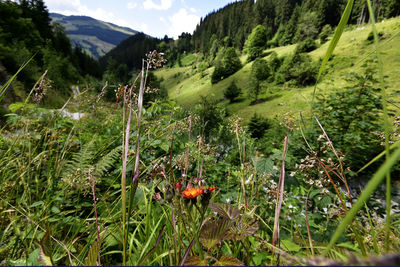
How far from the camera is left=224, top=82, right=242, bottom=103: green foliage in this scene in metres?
26.1

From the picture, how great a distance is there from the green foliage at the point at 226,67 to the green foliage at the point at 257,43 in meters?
4.84

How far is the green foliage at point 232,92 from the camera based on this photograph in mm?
26109

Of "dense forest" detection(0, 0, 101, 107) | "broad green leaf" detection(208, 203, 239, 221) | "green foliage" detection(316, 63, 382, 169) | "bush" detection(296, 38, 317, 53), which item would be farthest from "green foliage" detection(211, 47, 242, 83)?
"broad green leaf" detection(208, 203, 239, 221)

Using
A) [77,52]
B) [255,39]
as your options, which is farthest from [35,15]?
[255,39]

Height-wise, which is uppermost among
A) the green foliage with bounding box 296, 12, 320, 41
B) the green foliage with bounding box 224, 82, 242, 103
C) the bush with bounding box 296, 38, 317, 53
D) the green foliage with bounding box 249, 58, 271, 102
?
the green foliage with bounding box 296, 12, 320, 41

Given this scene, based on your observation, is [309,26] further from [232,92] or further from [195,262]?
[195,262]

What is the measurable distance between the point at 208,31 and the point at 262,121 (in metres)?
69.5

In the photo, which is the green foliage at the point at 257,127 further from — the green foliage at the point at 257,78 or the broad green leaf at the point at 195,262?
the green foliage at the point at 257,78

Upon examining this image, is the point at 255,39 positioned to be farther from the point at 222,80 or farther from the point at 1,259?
the point at 1,259

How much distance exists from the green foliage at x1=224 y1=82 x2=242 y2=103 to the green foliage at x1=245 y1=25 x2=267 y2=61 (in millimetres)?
20666

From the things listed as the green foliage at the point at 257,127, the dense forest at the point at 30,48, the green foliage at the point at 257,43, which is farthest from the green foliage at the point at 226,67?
the green foliage at the point at 257,127

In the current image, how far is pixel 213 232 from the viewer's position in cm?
63

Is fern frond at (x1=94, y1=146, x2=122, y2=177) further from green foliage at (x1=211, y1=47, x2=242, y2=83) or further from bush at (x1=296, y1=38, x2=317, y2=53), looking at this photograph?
green foliage at (x1=211, y1=47, x2=242, y2=83)

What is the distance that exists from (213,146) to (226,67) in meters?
40.9
